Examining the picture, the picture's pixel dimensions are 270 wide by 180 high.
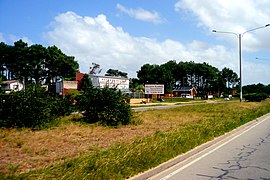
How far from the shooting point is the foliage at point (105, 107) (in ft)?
65.3

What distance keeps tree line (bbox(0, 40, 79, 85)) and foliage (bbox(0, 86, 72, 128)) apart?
188ft

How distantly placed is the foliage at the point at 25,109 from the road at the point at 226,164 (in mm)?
8807

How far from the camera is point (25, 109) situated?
16906 mm

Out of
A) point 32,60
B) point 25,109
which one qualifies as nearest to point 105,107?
point 25,109

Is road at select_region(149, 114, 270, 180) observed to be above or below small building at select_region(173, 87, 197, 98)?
below

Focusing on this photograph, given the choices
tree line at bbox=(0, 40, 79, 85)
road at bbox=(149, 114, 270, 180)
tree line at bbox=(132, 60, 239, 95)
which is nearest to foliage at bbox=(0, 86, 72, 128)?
road at bbox=(149, 114, 270, 180)

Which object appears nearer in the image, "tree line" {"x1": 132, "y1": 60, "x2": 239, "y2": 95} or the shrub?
the shrub

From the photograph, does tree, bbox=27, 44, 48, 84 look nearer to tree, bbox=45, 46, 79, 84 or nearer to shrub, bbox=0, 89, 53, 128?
tree, bbox=45, 46, 79, 84

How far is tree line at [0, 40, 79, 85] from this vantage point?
73750 millimetres

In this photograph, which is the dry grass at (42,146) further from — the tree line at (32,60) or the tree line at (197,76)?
the tree line at (197,76)

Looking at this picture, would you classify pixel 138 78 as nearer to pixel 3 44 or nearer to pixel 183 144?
pixel 3 44

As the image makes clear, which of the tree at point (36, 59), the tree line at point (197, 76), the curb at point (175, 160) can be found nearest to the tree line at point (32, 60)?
the tree at point (36, 59)

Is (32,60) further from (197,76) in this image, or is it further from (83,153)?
(197,76)

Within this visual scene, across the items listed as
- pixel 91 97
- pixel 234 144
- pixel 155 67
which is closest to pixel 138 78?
pixel 155 67
